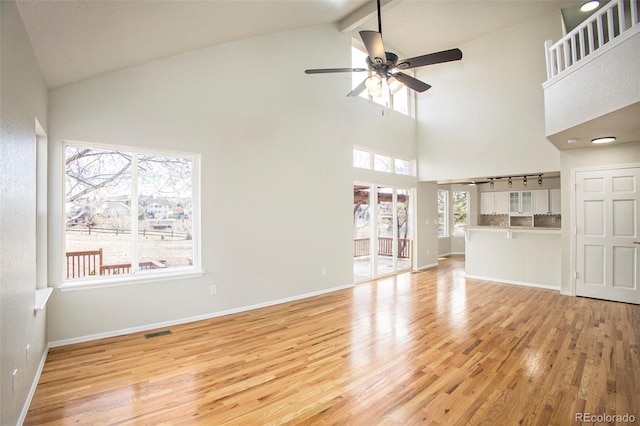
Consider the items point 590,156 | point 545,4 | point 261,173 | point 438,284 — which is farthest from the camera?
point 438,284

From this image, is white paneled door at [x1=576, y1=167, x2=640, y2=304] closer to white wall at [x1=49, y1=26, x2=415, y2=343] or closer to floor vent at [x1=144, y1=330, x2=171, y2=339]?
white wall at [x1=49, y1=26, x2=415, y2=343]

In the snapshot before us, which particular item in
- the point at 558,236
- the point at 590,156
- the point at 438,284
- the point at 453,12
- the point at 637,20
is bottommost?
the point at 438,284

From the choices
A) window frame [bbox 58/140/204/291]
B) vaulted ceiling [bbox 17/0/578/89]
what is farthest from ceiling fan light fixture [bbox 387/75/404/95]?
window frame [bbox 58/140/204/291]

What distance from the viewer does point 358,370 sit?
2.67 meters

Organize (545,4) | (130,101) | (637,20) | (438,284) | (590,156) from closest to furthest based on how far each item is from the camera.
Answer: (637,20) → (130,101) → (590,156) → (545,4) → (438,284)

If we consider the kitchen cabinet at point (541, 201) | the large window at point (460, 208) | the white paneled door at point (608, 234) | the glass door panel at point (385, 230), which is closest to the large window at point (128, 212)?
the glass door panel at point (385, 230)

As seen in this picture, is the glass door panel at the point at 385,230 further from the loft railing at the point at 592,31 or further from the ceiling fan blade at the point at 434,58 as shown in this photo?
the ceiling fan blade at the point at 434,58

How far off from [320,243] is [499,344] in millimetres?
2938

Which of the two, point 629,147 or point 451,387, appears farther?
point 629,147

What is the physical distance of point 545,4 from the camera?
538 cm

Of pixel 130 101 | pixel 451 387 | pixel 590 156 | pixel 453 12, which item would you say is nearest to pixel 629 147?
pixel 590 156

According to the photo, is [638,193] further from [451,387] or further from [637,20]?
[451,387]

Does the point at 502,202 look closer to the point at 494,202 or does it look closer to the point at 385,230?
the point at 494,202

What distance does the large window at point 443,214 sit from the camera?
9.86 m
